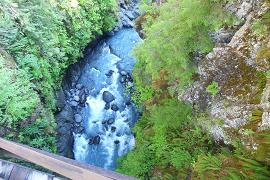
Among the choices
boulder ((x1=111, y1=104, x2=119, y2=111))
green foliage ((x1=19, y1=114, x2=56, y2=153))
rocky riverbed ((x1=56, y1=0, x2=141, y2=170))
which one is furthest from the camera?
boulder ((x1=111, y1=104, x2=119, y2=111))

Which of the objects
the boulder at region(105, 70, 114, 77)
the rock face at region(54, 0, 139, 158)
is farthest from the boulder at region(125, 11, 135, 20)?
the boulder at region(105, 70, 114, 77)

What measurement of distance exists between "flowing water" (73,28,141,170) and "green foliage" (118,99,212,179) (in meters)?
1.67

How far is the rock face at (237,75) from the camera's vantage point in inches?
302

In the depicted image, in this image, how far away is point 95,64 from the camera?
18.1 meters

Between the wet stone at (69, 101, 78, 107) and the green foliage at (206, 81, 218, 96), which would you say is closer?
the green foliage at (206, 81, 218, 96)

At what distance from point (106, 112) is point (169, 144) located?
521 centimetres

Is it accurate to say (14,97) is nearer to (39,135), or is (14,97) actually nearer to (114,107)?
(39,135)

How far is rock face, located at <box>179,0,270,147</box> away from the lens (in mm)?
7668

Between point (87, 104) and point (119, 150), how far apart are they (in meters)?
3.06

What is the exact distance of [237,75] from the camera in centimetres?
842

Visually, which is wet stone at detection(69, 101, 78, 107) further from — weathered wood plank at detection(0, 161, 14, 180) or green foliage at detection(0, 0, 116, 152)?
weathered wood plank at detection(0, 161, 14, 180)

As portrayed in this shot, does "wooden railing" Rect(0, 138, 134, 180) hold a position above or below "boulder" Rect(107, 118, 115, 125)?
above

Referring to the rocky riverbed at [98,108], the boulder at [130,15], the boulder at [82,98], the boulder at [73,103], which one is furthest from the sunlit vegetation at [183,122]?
the boulder at [130,15]

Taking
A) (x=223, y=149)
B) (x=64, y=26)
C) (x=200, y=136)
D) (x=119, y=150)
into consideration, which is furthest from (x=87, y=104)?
(x=223, y=149)
